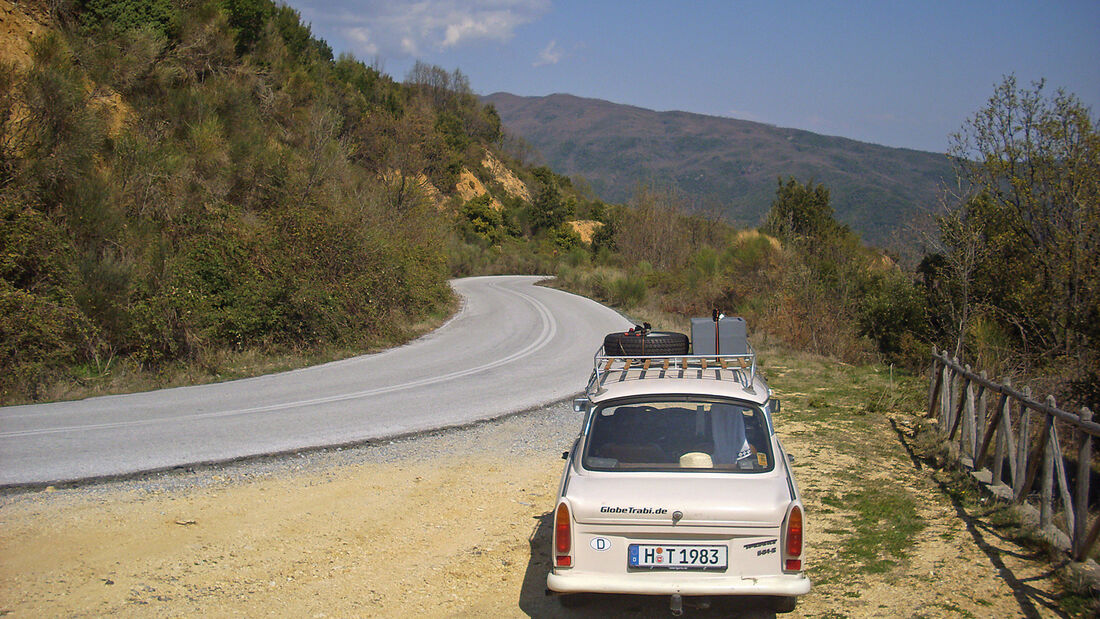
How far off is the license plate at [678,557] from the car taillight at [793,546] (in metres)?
0.36

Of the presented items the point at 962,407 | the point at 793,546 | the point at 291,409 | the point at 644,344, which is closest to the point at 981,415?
the point at 962,407

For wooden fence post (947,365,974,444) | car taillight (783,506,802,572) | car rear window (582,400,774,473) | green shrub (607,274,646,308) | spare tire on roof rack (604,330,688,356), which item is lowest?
green shrub (607,274,646,308)

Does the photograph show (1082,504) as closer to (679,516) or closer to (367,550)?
(679,516)

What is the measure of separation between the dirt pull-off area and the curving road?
0.81 m

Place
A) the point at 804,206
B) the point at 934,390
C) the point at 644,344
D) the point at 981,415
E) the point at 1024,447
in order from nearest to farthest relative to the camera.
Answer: the point at 1024,447 < the point at 644,344 < the point at 981,415 < the point at 934,390 < the point at 804,206

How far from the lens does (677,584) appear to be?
465cm

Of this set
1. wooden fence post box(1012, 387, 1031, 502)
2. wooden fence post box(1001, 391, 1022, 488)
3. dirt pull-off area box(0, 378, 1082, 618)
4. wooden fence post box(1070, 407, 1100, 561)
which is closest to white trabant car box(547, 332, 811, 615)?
dirt pull-off area box(0, 378, 1082, 618)

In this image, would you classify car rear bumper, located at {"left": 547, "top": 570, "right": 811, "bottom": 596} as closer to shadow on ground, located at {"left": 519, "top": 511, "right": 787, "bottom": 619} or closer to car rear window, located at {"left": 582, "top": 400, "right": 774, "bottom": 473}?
shadow on ground, located at {"left": 519, "top": 511, "right": 787, "bottom": 619}

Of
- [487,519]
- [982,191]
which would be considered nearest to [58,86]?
[487,519]

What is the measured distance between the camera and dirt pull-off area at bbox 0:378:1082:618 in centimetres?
547

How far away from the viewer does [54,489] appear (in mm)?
7723

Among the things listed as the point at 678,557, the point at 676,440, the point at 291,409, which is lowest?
the point at 291,409

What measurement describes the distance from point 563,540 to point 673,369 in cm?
188

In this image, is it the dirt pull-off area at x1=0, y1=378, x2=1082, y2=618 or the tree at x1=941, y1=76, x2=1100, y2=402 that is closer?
the dirt pull-off area at x1=0, y1=378, x2=1082, y2=618
